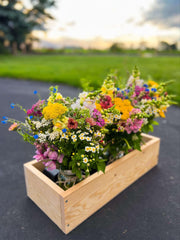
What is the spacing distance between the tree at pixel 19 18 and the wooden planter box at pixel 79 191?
1897 centimetres

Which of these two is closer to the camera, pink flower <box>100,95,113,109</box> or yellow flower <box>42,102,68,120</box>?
yellow flower <box>42,102,68,120</box>

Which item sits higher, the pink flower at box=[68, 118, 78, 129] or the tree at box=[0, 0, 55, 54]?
the tree at box=[0, 0, 55, 54]

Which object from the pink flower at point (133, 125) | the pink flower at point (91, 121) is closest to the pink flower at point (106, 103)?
the pink flower at point (133, 125)

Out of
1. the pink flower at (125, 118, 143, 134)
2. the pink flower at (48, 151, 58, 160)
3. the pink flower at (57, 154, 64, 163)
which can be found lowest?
the pink flower at (57, 154, 64, 163)

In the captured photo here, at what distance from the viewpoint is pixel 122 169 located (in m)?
1.75

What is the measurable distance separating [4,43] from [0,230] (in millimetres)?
22261

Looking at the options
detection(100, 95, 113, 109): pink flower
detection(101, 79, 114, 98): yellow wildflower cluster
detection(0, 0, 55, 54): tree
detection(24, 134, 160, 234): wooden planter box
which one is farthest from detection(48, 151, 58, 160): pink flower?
detection(0, 0, 55, 54): tree

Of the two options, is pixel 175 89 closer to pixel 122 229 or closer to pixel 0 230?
pixel 122 229

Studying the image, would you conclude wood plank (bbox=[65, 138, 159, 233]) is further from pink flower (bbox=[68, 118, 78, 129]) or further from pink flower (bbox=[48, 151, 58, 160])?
pink flower (bbox=[68, 118, 78, 129])

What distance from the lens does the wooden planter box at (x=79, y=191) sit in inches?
54.5

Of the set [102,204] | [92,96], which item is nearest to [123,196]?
[102,204]

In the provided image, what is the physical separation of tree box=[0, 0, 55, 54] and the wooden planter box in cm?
1897

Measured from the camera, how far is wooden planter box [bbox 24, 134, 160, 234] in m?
1.38

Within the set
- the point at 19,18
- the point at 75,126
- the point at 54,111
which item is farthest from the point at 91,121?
the point at 19,18
